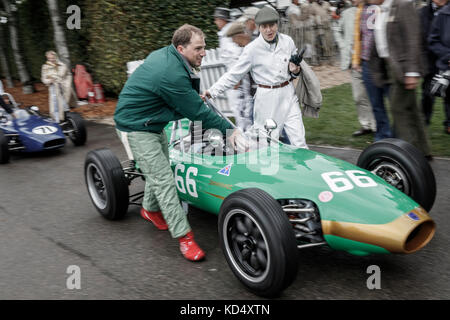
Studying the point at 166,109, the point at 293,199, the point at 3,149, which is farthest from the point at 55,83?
the point at 293,199

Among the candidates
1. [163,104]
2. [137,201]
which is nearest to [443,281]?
[163,104]

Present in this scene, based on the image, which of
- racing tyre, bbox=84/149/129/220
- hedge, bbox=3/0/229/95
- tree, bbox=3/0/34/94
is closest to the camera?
racing tyre, bbox=84/149/129/220

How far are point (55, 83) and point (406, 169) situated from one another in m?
8.22

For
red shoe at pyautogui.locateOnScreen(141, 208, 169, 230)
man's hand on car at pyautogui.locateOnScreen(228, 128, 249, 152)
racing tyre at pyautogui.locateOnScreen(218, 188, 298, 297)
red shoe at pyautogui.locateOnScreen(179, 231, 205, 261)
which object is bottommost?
red shoe at pyautogui.locateOnScreen(141, 208, 169, 230)

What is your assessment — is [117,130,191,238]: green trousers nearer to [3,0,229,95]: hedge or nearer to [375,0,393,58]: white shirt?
[375,0,393,58]: white shirt

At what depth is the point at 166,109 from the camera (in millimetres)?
3912

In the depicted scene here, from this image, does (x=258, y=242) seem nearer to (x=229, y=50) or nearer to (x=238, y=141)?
(x=238, y=141)

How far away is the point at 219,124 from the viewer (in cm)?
388

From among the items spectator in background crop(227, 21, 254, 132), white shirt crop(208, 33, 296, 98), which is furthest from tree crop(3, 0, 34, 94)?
white shirt crop(208, 33, 296, 98)

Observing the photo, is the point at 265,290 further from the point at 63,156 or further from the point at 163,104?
the point at 63,156

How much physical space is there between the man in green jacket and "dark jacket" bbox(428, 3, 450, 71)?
3.46 meters

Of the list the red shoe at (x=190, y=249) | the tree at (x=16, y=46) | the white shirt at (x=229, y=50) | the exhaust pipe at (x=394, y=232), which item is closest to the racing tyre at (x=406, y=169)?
the exhaust pipe at (x=394, y=232)

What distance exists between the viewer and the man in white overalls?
4973 mm

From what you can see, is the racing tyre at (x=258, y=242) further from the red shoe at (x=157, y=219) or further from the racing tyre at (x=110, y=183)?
the racing tyre at (x=110, y=183)
